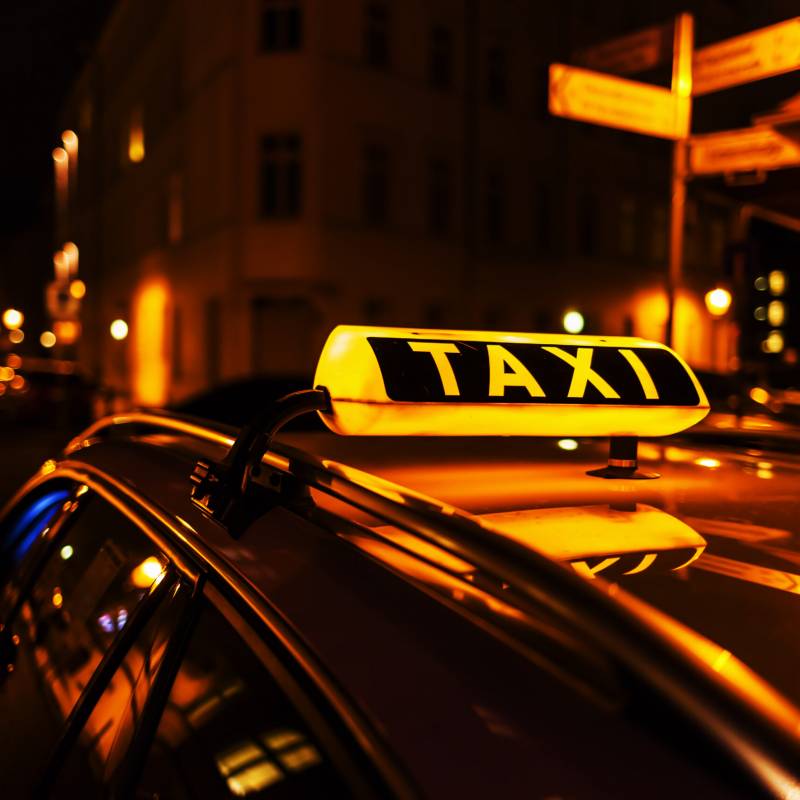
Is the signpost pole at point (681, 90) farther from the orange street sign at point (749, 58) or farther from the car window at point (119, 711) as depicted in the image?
the car window at point (119, 711)

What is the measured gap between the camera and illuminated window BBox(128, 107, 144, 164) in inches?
1045

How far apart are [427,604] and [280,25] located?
1917 cm

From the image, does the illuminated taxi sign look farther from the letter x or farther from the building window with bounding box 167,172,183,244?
the building window with bounding box 167,172,183,244

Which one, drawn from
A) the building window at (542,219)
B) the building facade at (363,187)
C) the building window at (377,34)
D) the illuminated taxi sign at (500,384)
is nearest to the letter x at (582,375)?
the illuminated taxi sign at (500,384)

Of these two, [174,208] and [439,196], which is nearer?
[439,196]

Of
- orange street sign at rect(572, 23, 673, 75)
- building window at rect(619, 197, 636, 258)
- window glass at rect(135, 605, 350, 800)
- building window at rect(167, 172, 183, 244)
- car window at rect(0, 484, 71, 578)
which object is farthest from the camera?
building window at rect(619, 197, 636, 258)

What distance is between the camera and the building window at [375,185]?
19.1 metres

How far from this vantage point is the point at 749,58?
4719mm

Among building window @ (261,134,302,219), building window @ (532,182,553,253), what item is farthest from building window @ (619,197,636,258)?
building window @ (261,134,302,219)

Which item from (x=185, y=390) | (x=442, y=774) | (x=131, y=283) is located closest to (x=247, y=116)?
(x=185, y=390)

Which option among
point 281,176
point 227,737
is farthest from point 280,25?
point 227,737

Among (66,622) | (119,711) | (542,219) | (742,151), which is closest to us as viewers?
(119,711)

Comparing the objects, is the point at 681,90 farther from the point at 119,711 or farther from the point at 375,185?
the point at 375,185

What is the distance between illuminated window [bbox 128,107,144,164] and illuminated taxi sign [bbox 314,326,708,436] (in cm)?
2671
